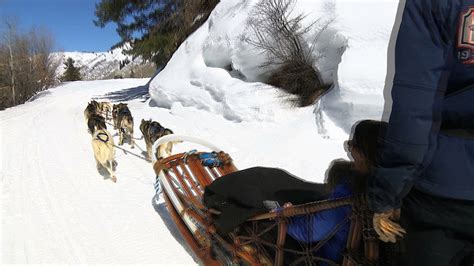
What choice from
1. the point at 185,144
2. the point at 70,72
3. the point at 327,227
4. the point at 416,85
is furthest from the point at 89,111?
the point at 70,72

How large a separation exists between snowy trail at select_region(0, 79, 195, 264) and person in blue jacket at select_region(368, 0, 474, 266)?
1836mm

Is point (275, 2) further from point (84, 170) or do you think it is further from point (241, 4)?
point (84, 170)

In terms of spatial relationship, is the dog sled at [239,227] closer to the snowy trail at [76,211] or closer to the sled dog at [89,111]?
the snowy trail at [76,211]

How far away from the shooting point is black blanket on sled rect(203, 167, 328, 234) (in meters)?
2.06

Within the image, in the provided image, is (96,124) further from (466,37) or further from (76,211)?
(466,37)

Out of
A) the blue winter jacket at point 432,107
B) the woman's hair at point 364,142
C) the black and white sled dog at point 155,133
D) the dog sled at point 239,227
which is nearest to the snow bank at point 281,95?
the black and white sled dog at point 155,133

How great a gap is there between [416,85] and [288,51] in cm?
571

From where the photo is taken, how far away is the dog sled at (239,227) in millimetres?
1438

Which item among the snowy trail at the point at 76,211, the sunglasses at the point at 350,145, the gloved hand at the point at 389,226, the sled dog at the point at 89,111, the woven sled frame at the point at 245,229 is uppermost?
the sunglasses at the point at 350,145

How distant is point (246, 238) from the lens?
2041mm

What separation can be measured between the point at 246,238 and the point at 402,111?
1.28m

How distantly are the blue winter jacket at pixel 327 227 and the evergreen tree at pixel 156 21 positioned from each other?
1084 cm

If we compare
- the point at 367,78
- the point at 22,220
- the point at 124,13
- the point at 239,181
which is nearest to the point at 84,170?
the point at 22,220

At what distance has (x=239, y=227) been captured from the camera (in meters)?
2.11
